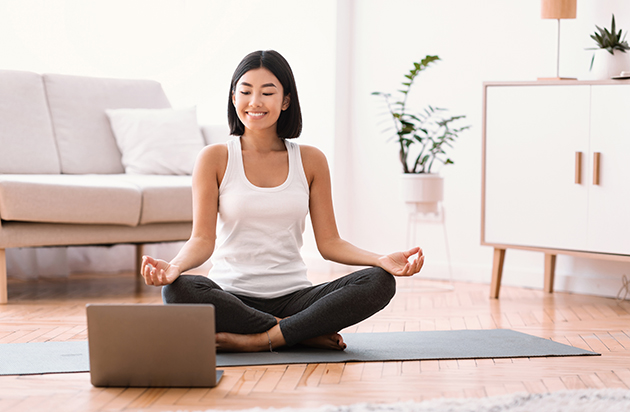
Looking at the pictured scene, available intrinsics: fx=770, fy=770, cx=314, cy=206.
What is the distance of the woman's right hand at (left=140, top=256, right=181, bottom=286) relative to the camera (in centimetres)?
181

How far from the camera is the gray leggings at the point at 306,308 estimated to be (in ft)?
6.50

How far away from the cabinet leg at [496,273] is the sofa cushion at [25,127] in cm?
206

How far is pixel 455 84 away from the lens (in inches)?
153

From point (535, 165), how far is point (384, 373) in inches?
63.9

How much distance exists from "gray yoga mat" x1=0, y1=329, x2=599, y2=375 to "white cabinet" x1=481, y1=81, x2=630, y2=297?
0.87 m

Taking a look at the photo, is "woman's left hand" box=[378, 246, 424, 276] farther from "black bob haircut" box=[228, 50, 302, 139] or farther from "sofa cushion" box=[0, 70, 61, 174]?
"sofa cushion" box=[0, 70, 61, 174]

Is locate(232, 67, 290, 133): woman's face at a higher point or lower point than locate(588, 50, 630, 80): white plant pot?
lower

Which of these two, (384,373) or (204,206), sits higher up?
(204,206)

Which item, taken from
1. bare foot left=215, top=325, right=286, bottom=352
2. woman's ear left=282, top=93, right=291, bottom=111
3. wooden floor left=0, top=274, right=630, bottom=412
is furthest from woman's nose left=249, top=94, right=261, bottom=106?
wooden floor left=0, top=274, right=630, bottom=412

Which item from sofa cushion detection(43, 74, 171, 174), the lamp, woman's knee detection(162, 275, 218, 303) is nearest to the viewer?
woman's knee detection(162, 275, 218, 303)

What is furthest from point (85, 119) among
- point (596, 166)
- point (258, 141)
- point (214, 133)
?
point (596, 166)

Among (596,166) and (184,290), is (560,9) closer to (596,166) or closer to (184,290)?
(596,166)

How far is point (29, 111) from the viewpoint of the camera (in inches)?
142

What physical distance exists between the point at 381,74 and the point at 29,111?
1793 mm
